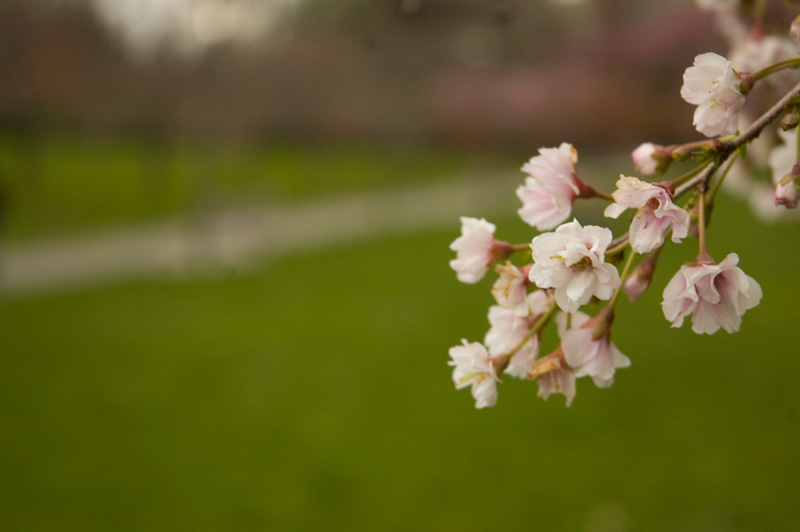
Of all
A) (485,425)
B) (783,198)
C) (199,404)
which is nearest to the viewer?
(783,198)

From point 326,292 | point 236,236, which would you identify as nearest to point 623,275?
point 326,292

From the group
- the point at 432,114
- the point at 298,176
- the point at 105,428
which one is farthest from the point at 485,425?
the point at 298,176

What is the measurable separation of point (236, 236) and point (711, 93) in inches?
261

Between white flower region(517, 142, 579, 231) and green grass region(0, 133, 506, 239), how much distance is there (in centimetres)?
650

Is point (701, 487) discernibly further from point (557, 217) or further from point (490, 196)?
point (490, 196)

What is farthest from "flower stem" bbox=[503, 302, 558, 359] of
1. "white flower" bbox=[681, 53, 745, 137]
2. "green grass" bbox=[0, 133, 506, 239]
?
"green grass" bbox=[0, 133, 506, 239]

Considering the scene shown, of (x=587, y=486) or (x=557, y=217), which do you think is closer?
(x=557, y=217)

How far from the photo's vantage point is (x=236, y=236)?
708 cm

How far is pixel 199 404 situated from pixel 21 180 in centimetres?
525

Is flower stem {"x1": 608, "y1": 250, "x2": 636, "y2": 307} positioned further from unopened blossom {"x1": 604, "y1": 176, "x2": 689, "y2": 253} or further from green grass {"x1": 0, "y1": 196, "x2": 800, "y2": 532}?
green grass {"x1": 0, "y1": 196, "x2": 800, "y2": 532}

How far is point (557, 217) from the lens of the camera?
794mm

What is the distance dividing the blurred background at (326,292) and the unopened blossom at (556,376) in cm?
65

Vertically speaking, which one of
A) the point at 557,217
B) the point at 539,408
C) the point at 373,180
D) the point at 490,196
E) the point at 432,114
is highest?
the point at 373,180

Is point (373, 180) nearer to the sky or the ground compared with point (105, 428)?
nearer to the sky
